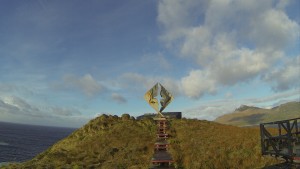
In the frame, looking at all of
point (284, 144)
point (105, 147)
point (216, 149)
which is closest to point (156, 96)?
point (284, 144)

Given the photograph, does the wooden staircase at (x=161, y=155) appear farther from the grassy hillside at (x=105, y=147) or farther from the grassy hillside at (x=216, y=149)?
the grassy hillside at (x=105, y=147)

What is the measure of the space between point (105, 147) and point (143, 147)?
470 centimetres

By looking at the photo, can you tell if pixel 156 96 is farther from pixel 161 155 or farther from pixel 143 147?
pixel 143 147

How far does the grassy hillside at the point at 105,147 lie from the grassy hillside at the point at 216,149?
133 inches

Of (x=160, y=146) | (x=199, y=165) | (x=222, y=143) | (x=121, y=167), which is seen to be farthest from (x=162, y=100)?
(x=222, y=143)

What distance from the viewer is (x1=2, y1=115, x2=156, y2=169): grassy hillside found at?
28.3 meters

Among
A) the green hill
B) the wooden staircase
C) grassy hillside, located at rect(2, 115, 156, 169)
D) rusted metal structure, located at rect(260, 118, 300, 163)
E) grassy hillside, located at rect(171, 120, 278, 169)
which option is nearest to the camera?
the wooden staircase

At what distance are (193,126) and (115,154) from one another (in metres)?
14.1

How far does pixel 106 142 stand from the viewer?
35.8 metres

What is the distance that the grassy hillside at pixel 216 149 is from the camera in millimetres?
23078

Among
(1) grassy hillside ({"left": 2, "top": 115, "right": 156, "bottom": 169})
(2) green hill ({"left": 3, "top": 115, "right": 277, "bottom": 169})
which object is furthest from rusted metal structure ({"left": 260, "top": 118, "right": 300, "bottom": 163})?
(1) grassy hillside ({"left": 2, "top": 115, "right": 156, "bottom": 169})

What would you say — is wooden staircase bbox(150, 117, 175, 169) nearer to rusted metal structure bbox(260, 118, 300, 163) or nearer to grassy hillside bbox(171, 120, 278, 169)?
rusted metal structure bbox(260, 118, 300, 163)

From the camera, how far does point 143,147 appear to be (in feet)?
106

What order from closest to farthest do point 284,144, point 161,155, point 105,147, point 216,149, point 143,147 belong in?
point 161,155
point 284,144
point 216,149
point 143,147
point 105,147
